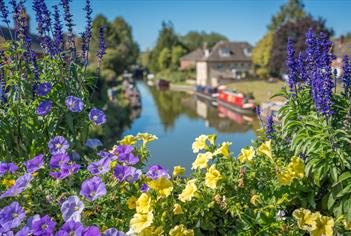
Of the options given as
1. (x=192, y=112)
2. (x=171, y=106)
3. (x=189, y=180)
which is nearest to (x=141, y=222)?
(x=189, y=180)

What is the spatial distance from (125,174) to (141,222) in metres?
0.45

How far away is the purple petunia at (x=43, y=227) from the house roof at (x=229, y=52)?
166 feet

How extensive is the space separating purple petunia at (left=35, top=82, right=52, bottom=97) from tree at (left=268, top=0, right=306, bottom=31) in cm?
5435

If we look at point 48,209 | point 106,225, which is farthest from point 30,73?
point 106,225

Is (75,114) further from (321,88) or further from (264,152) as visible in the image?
(321,88)

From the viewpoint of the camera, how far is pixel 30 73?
11.3 feet

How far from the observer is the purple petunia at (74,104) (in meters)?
3.12

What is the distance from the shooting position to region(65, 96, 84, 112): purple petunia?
3123 mm

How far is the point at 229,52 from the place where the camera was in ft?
177

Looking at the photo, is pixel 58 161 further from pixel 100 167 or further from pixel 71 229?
pixel 71 229

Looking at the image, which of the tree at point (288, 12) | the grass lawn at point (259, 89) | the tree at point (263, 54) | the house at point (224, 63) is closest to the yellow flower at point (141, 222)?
the grass lawn at point (259, 89)

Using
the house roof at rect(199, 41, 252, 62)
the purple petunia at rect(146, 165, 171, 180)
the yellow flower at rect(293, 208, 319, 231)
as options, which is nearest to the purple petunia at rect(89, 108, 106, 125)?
the purple petunia at rect(146, 165, 171, 180)

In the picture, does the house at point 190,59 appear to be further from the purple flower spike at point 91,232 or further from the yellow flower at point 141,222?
the purple flower spike at point 91,232

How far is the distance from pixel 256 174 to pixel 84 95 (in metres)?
1.85
